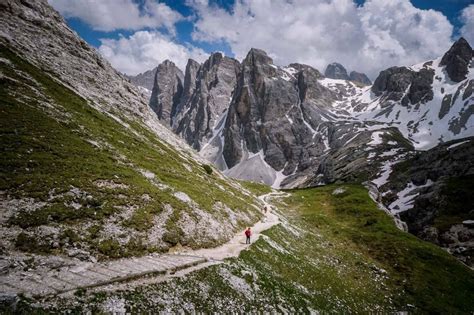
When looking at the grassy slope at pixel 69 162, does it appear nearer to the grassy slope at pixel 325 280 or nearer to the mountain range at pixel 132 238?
the mountain range at pixel 132 238

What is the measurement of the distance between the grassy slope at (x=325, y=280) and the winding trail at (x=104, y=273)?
134 centimetres

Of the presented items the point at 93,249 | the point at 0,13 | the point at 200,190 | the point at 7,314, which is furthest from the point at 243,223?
the point at 0,13

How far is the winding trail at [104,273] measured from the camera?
16.3m

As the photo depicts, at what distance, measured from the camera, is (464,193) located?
108 meters

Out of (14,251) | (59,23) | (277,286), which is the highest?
(59,23)

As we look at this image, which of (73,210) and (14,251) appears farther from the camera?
(73,210)

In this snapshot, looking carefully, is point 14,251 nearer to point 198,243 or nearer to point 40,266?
point 40,266

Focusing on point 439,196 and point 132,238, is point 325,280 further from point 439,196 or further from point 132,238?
point 439,196

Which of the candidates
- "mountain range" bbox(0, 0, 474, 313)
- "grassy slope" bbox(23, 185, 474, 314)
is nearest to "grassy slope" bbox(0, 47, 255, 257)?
"mountain range" bbox(0, 0, 474, 313)

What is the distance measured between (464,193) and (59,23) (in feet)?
494

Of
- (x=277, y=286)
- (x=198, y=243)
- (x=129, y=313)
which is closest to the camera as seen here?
(x=129, y=313)

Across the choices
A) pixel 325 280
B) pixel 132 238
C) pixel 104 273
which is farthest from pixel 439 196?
pixel 104 273

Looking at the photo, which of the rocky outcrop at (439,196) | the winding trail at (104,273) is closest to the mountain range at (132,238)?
the winding trail at (104,273)

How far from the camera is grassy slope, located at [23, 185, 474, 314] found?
69.3ft
